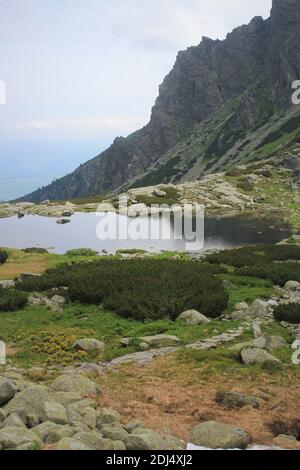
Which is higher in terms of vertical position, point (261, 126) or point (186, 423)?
point (261, 126)

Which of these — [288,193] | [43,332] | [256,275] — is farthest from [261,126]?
[43,332]

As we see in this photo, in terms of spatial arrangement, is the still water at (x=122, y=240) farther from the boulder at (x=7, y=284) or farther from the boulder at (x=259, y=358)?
the boulder at (x=259, y=358)

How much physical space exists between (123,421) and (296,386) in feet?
16.3

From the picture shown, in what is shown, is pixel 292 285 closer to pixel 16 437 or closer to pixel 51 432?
pixel 51 432

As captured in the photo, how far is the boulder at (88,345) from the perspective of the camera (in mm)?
17312

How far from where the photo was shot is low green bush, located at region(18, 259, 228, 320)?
840 inches

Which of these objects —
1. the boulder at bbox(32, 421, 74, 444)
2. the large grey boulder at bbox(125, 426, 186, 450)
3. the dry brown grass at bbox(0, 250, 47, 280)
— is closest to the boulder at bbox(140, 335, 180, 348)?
the large grey boulder at bbox(125, 426, 186, 450)

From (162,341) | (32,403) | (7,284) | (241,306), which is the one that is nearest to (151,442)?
(32,403)

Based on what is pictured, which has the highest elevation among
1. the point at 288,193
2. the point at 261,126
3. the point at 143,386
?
the point at 261,126

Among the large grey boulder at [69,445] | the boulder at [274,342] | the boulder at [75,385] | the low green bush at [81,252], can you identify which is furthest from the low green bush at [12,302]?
the low green bush at [81,252]

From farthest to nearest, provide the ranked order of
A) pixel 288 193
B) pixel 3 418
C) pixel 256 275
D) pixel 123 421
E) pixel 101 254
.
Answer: pixel 288 193
pixel 101 254
pixel 256 275
pixel 123 421
pixel 3 418

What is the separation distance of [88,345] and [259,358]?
6.01 m
